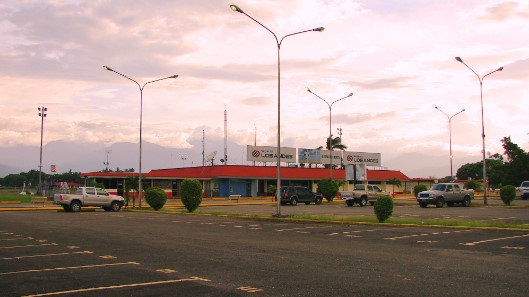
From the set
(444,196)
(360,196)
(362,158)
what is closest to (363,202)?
(360,196)

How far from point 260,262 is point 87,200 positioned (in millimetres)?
27673

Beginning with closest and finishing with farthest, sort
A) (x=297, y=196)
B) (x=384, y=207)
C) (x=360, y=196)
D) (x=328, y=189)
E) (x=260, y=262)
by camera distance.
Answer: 1. (x=260, y=262)
2. (x=384, y=207)
3. (x=360, y=196)
4. (x=297, y=196)
5. (x=328, y=189)

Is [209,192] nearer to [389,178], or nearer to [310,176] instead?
[310,176]

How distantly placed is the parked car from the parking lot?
68.4ft

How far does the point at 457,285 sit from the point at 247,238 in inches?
349

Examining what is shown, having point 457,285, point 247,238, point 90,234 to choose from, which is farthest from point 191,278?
point 90,234

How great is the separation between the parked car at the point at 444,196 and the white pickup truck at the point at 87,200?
71.9ft

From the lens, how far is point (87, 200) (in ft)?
119

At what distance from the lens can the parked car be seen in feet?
127

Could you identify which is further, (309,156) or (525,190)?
(309,156)

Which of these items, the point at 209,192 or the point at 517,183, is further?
the point at 209,192

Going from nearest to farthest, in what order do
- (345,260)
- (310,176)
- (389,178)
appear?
(345,260) → (310,176) → (389,178)

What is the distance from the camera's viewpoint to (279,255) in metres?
12.5

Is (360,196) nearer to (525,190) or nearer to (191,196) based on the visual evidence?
(191,196)
